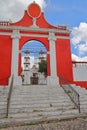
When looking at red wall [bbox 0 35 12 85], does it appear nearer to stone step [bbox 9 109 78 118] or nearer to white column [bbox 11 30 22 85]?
white column [bbox 11 30 22 85]

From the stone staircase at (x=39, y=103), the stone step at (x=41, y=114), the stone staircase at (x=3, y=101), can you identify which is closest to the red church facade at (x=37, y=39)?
the stone staircase at (x=3, y=101)

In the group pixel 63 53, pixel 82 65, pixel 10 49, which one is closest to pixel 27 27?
pixel 10 49

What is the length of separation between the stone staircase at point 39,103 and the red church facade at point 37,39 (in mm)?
1836

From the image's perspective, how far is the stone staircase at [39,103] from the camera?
704 cm

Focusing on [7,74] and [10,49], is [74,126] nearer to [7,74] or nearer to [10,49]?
[7,74]

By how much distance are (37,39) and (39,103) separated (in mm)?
5735

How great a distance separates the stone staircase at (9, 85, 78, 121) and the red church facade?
6.02 ft

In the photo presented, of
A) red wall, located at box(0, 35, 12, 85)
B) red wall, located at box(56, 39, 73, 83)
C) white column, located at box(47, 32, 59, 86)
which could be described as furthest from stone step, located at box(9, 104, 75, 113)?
red wall, located at box(56, 39, 73, 83)

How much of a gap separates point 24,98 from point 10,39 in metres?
5.19

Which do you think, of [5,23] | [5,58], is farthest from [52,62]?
[5,23]

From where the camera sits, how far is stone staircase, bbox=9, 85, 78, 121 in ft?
23.1

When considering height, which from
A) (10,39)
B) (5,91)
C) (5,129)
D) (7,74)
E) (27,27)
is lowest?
(5,129)

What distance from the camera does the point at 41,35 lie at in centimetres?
1253

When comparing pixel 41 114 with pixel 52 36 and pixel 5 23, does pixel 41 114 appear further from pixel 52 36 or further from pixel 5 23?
pixel 5 23
